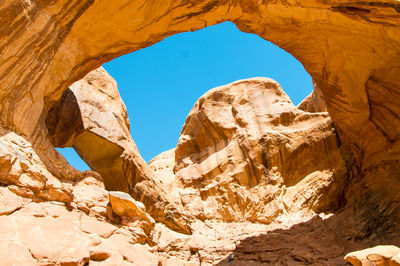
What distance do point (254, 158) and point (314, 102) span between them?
20.0 feet

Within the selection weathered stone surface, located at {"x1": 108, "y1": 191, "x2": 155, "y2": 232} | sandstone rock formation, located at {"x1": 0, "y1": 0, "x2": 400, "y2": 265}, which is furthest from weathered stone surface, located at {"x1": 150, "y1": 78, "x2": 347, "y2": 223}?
weathered stone surface, located at {"x1": 108, "y1": 191, "x2": 155, "y2": 232}

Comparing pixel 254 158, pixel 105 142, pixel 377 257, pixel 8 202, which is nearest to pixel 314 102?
pixel 254 158

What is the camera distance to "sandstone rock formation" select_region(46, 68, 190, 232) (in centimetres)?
998

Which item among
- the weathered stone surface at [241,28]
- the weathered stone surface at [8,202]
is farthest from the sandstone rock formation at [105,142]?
the weathered stone surface at [8,202]

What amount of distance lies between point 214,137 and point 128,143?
150 inches

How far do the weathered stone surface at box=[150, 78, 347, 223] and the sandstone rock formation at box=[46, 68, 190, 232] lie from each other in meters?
1.80

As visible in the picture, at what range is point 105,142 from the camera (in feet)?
33.7

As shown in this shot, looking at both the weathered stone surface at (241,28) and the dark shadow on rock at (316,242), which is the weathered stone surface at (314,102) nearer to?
the weathered stone surface at (241,28)

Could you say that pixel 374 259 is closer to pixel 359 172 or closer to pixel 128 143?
pixel 359 172

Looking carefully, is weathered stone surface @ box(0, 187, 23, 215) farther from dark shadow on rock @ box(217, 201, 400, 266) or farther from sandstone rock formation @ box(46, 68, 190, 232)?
dark shadow on rock @ box(217, 201, 400, 266)

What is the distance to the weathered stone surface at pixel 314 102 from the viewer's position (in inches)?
590

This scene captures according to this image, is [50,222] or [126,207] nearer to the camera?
[50,222]

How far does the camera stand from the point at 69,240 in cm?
544

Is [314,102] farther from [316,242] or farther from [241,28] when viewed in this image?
[316,242]
